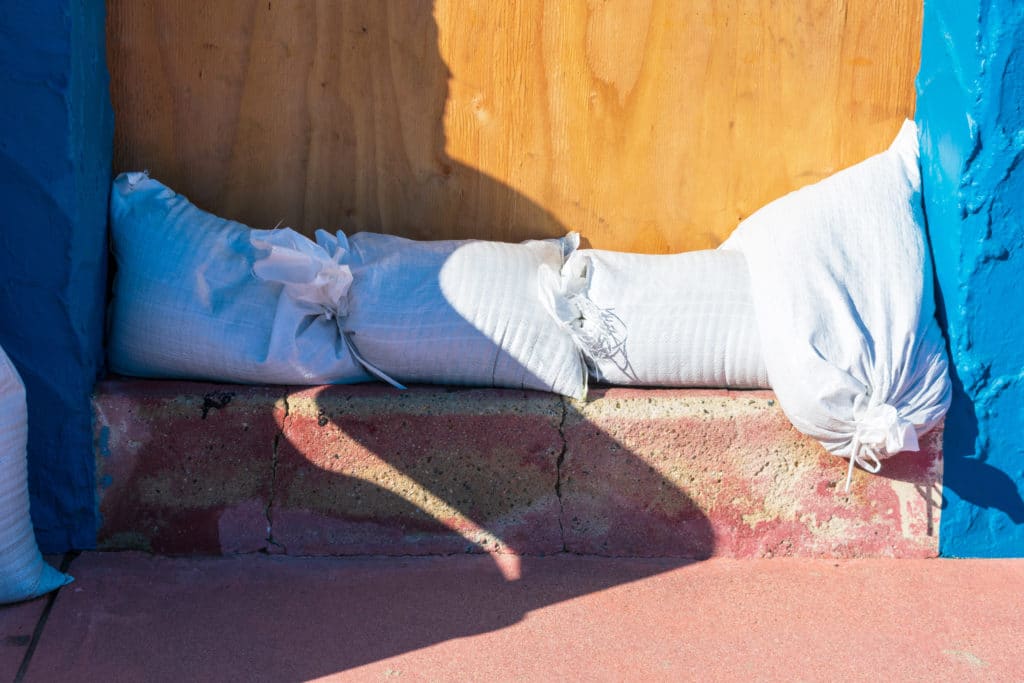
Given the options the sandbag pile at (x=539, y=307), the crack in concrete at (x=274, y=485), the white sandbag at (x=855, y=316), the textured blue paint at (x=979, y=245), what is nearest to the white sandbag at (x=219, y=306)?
the sandbag pile at (x=539, y=307)

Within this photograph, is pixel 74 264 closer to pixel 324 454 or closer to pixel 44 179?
pixel 44 179

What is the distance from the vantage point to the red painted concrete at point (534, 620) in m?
2.40

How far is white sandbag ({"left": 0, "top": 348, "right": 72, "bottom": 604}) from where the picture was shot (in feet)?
8.03

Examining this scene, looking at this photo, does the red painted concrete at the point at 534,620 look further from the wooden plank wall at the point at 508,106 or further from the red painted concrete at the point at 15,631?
the wooden plank wall at the point at 508,106

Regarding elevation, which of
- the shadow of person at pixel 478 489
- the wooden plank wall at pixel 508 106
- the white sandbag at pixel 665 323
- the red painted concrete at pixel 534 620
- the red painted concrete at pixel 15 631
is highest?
the wooden plank wall at pixel 508 106

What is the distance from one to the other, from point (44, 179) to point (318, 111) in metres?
0.77

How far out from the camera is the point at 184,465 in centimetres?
275

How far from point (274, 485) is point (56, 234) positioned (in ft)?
2.71

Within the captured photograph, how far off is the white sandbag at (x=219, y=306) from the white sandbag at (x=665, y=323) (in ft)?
1.97

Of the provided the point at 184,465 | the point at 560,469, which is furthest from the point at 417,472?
the point at 184,465

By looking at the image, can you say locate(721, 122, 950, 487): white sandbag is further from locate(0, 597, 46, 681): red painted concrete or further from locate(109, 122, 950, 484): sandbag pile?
locate(0, 597, 46, 681): red painted concrete

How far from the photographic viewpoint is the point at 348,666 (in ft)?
7.86

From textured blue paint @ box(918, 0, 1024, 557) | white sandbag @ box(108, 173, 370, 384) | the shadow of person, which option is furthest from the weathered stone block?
textured blue paint @ box(918, 0, 1024, 557)

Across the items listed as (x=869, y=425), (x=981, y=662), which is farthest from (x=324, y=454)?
(x=981, y=662)
